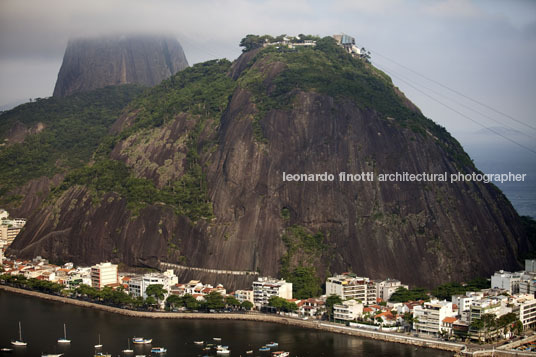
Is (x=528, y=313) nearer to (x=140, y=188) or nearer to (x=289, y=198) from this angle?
(x=289, y=198)

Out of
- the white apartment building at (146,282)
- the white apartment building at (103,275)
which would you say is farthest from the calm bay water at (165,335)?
the white apartment building at (103,275)

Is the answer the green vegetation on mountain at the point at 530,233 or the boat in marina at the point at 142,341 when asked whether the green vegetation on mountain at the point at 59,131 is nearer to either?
the boat in marina at the point at 142,341

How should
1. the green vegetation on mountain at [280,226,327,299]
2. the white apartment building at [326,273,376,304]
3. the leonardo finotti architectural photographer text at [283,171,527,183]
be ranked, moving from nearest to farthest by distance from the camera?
the white apartment building at [326,273,376,304] → the green vegetation on mountain at [280,226,327,299] → the leonardo finotti architectural photographer text at [283,171,527,183]

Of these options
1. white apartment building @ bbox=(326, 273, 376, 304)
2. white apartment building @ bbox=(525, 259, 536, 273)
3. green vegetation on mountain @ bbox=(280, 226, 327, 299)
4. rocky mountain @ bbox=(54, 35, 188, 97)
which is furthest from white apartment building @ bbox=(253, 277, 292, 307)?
rocky mountain @ bbox=(54, 35, 188, 97)

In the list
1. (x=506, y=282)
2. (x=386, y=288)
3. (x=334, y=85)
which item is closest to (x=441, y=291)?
(x=386, y=288)

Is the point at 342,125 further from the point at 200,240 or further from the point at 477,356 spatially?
the point at 477,356

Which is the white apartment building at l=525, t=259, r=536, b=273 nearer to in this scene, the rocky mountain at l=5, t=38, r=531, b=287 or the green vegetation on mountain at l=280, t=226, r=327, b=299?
the rocky mountain at l=5, t=38, r=531, b=287
